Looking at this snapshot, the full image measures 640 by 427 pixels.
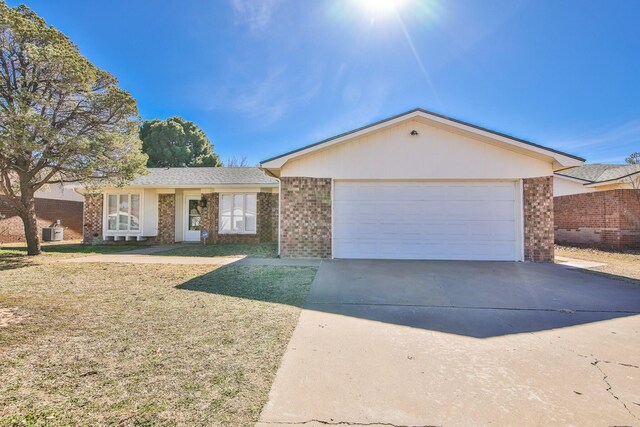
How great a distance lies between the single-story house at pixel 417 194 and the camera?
8906 millimetres

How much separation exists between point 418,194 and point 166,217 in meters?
11.7

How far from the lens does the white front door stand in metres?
15.1

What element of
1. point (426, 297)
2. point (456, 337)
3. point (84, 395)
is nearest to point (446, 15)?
point (426, 297)

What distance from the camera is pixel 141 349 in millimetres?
3229

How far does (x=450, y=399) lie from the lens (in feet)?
8.07

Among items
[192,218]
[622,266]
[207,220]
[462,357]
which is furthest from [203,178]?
[622,266]

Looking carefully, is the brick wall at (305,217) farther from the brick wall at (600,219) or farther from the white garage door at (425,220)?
the brick wall at (600,219)

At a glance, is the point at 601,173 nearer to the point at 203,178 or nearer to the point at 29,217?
the point at 203,178

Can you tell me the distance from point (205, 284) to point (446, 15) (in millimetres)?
8899

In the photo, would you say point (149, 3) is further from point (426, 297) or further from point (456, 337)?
point (456, 337)

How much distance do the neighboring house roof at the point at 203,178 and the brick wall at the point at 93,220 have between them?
2.20 metres

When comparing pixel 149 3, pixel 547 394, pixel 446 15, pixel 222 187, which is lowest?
pixel 547 394

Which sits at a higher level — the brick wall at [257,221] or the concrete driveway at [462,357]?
the brick wall at [257,221]

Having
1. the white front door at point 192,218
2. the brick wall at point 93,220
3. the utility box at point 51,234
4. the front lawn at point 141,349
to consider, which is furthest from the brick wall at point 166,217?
the front lawn at point 141,349
